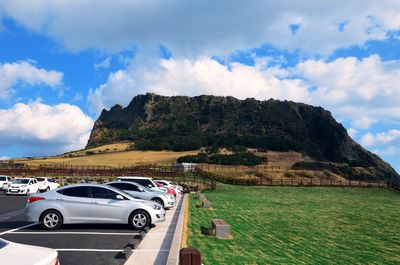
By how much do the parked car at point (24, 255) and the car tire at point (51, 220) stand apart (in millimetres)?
9164

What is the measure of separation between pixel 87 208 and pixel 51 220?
1144 mm

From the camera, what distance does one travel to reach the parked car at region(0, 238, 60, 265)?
4.39m

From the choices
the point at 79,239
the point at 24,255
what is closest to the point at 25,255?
the point at 24,255

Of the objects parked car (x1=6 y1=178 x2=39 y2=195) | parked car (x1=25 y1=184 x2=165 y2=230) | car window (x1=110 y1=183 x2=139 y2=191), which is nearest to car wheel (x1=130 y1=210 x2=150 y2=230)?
parked car (x1=25 y1=184 x2=165 y2=230)

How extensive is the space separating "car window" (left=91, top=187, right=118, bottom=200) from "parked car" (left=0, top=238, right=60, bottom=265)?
9.10 meters

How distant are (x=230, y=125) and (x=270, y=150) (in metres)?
34.2

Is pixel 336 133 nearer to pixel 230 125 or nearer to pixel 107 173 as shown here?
pixel 230 125

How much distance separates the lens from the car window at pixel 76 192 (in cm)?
1398

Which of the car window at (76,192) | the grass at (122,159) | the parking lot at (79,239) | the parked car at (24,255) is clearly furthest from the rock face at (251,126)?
the parked car at (24,255)

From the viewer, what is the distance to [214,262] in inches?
383

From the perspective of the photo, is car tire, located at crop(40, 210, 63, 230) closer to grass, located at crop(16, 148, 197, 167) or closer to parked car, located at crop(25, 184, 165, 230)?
parked car, located at crop(25, 184, 165, 230)

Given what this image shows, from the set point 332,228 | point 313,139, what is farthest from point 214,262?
point 313,139

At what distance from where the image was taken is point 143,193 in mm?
20484

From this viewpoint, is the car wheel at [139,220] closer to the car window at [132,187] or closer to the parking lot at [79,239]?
the parking lot at [79,239]
